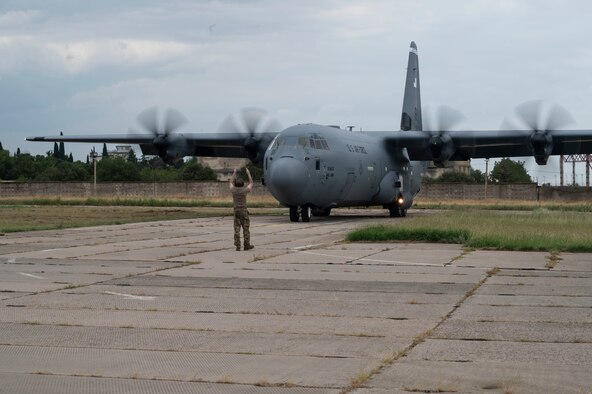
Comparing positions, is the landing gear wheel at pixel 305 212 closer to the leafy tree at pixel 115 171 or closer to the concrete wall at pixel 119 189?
the concrete wall at pixel 119 189

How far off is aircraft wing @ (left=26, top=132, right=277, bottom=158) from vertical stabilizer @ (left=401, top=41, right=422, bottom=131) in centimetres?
894

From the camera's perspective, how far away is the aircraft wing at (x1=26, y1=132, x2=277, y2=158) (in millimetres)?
42875

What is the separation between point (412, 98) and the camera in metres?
49.4

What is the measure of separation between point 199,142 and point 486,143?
14.1m

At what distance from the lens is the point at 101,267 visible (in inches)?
632

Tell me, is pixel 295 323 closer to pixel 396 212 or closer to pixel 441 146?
pixel 441 146

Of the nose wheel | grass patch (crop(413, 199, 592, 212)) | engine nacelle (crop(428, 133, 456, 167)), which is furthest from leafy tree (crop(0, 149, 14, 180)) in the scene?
the nose wheel

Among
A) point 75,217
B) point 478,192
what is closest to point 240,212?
point 75,217

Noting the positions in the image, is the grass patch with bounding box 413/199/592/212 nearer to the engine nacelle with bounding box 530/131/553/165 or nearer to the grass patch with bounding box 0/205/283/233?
the engine nacelle with bounding box 530/131/553/165

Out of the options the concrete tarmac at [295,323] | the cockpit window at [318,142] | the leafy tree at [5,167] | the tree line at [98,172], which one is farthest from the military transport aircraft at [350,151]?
the leafy tree at [5,167]

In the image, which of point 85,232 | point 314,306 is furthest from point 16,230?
point 314,306

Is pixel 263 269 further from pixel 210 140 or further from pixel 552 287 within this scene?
pixel 210 140

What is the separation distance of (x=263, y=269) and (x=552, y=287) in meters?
5.10

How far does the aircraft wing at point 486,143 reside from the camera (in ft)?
127
